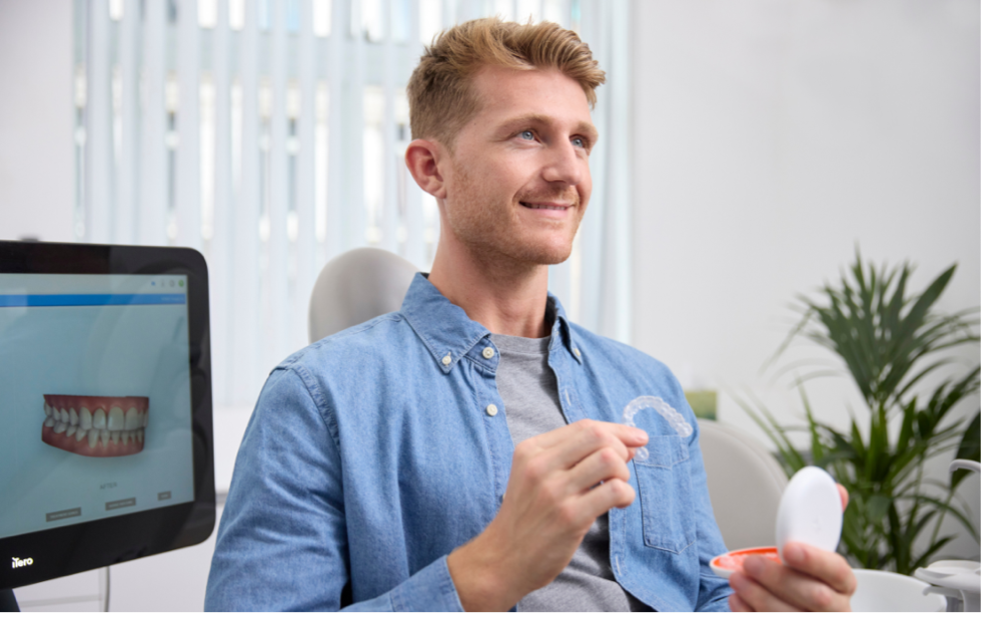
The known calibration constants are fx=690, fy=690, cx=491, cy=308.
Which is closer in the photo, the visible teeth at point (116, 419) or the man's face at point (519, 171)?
the visible teeth at point (116, 419)

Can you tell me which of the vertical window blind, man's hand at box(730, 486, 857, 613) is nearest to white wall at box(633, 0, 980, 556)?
the vertical window blind

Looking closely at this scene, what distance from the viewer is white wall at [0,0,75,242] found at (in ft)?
6.01

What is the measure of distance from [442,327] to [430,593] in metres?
0.43

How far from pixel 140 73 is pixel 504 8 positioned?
1.29 m

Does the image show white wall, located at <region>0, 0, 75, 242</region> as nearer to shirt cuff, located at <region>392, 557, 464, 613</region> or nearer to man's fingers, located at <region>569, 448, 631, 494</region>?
shirt cuff, located at <region>392, 557, 464, 613</region>

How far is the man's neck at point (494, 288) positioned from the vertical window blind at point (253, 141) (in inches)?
52.1

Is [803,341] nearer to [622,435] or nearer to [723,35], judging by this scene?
[723,35]

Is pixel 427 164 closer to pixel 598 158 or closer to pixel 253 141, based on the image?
pixel 253 141

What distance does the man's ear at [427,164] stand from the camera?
3.94ft

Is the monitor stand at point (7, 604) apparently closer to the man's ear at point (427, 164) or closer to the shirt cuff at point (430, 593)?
the shirt cuff at point (430, 593)

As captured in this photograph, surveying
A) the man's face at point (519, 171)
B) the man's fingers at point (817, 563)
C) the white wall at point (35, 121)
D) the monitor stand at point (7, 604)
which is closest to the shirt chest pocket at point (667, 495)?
the man's face at point (519, 171)

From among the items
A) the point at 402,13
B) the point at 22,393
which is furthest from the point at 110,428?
the point at 402,13

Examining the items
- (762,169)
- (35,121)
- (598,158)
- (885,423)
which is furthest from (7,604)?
(762,169)

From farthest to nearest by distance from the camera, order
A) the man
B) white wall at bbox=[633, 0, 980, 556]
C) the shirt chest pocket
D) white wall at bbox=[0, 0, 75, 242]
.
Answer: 1. white wall at bbox=[633, 0, 980, 556]
2. white wall at bbox=[0, 0, 75, 242]
3. the shirt chest pocket
4. the man
